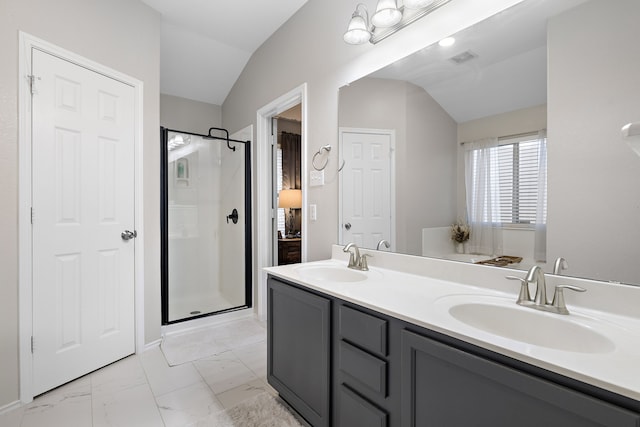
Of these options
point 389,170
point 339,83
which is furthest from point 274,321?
point 339,83

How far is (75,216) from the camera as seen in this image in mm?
2084

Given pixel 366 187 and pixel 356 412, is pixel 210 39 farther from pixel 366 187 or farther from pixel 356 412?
pixel 356 412

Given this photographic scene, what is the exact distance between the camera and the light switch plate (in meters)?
2.32

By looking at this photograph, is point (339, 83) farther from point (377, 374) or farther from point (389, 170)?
point (377, 374)

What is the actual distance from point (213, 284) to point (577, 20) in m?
3.55

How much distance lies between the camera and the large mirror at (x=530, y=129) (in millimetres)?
1033

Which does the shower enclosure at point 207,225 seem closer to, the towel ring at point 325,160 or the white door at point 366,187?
the towel ring at point 325,160

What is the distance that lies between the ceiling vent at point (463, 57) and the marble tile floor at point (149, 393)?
2148 mm

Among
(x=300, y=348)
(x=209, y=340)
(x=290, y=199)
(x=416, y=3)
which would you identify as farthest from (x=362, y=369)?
(x=290, y=199)

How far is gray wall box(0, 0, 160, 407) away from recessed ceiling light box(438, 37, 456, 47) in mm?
2263

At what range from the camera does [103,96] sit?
88.2 inches

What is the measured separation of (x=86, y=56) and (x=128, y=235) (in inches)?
50.9

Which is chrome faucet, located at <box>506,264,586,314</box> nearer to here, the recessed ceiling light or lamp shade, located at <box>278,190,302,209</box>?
the recessed ceiling light

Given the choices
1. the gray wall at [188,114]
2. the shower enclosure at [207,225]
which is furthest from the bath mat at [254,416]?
the gray wall at [188,114]
